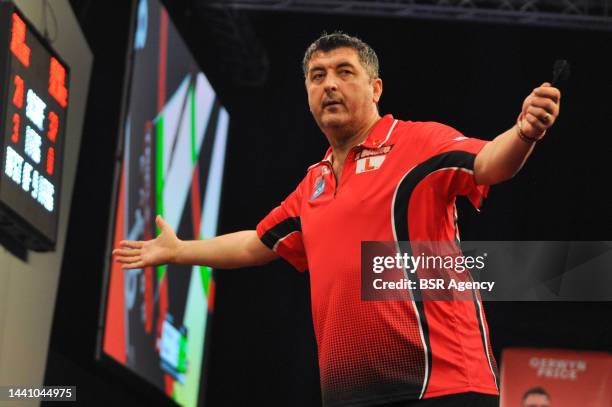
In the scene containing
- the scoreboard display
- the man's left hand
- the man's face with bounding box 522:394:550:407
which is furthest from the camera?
the man's face with bounding box 522:394:550:407

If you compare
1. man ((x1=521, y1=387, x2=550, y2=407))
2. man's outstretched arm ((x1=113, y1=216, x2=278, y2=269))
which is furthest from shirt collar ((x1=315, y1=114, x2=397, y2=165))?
man ((x1=521, y1=387, x2=550, y2=407))

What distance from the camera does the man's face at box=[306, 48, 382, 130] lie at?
8.02ft

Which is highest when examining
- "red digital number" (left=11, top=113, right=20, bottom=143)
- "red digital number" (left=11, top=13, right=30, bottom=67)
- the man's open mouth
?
"red digital number" (left=11, top=13, right=30, bottom=67)

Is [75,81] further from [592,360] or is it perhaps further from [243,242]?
[592,360]

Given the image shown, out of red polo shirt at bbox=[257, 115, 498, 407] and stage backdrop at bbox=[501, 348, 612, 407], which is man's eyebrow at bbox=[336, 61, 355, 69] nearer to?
red polo shirt at bbox=[257, 115, 498, 407]

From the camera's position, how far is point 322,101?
246 centimetres

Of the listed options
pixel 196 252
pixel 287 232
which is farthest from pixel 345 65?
pixel 196 252

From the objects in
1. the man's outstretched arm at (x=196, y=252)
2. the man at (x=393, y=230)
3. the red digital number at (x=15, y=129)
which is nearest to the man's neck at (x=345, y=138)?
the man at (x=393, y=230)

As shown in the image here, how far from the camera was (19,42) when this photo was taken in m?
3.78

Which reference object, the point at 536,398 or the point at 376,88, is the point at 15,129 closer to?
the point at 376,88

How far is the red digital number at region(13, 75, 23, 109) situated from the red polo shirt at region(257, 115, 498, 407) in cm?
180

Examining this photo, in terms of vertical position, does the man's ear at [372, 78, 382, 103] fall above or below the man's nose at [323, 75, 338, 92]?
above

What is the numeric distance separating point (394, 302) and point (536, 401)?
14.4ft

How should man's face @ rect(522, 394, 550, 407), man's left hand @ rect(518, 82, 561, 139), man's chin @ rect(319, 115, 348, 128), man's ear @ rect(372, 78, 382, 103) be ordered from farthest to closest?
man's face @ rect(522, 394, 550, 407)
man's ear @ rect(372, 78, 382, 103)
man's chin @ rect(319, 115, 348, 128)
man's left hand @ rect(518, 82, 561, 139)
